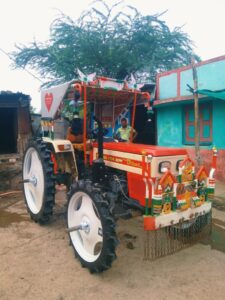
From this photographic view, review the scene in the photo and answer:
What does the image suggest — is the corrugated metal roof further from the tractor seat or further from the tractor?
the tractor seat

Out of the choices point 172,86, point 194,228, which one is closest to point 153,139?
point 172,86

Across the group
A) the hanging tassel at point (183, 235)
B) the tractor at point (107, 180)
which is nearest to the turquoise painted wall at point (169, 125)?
A: the tractor at point (107, 180)

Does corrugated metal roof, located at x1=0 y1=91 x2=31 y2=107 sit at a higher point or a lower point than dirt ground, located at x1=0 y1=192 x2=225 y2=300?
higher

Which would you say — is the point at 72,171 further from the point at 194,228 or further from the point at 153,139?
the point at 153,139

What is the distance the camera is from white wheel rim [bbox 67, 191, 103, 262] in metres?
3.09

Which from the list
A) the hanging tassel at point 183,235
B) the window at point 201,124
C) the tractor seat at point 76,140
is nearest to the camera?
the hanging tassel at point 183,235

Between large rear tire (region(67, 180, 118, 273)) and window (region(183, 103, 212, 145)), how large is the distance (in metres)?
5.61

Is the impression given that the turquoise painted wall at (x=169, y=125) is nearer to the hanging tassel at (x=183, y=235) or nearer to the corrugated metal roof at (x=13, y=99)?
the corrugated metal roof at (x=13, y=99)

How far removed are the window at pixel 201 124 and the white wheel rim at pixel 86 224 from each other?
5592mm

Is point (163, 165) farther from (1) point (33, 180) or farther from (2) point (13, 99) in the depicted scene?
(2) point (13, 99)

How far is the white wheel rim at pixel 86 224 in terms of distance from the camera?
3.09 metres

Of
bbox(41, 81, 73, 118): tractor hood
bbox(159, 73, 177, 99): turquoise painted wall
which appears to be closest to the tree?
bbox(159, 73, 177, 99): turquoise painted wall

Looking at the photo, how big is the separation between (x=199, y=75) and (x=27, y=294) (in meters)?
7.20

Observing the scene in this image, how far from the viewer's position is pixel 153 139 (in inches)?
453
